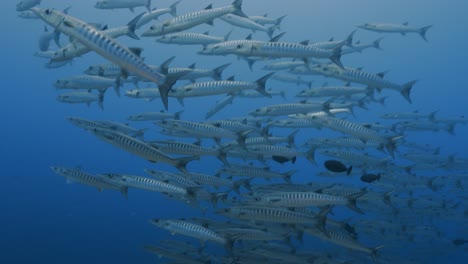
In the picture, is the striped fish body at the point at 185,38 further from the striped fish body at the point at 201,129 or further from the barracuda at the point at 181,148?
the barracuda at the point at 181,148

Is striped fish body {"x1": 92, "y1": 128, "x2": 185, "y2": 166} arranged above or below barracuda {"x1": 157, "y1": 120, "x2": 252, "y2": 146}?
above

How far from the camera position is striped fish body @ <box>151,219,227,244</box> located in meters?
5.93

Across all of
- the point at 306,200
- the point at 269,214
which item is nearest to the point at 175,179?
the point at 269,214

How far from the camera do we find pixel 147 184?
5984mm

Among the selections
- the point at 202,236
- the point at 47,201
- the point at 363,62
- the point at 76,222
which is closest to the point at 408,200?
the point at 202,236

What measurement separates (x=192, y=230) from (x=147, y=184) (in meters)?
0.86

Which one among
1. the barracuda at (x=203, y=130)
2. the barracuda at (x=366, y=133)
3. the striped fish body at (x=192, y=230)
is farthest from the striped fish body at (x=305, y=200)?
the barracuda at (x=366, y=133)

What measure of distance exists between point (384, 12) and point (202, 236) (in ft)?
137

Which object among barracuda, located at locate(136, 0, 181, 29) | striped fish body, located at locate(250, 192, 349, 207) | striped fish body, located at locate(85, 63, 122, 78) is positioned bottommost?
striped fish body, located at locate(250, 192, 349, 207)

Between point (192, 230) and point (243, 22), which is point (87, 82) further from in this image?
point (192, 230)

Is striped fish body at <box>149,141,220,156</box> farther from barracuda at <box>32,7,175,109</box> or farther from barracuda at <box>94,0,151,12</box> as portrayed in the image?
barracuda at <box>94,0,151,12</box>

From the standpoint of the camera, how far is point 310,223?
19.6 ft

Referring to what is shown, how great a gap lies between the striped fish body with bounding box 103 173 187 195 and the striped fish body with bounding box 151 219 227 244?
0.44 metres

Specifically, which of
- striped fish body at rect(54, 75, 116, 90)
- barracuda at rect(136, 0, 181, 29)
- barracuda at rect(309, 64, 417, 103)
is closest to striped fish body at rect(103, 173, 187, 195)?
striped fish body at rect(54, 75, 116, 90)
